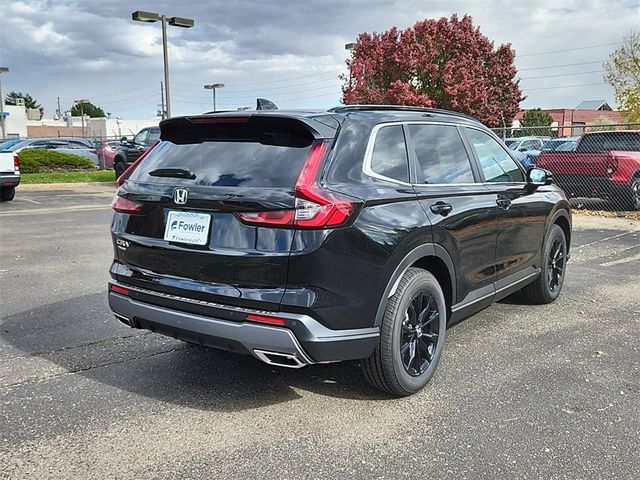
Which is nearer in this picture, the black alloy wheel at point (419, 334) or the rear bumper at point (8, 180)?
the black alloy wheel at point (419, 334)

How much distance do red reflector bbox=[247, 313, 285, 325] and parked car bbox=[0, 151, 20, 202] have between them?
13438mm

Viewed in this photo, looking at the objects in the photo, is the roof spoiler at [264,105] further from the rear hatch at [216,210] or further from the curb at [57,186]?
the curb at [57,186]

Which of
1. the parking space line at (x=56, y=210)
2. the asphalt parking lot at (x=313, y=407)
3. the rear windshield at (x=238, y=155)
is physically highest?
the rear windshield at (x=238, y=155)

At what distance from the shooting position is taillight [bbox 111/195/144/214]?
3757 millimetres

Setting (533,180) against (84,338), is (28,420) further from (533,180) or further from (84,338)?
(533,180)

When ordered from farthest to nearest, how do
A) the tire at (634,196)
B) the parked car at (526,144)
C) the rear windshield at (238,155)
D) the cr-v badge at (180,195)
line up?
the parked car at (526,144), the tire at (634,196), the cr-v badge at (180,195), the rear windshield at (238,155)

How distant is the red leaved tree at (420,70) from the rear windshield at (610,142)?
743 centimetres

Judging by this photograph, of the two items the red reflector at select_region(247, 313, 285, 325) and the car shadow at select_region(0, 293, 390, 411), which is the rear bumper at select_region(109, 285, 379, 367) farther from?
the car shadow at select_region(0, 293, 390, 411)

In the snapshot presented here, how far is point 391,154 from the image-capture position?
3.82m

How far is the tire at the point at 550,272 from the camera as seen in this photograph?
5.75 meters

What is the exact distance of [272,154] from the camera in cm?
343

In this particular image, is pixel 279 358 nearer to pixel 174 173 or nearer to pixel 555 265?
pixel 174 173

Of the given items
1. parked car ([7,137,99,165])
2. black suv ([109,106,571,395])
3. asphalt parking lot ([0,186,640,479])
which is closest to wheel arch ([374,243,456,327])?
black suv ([109,106,571,395])

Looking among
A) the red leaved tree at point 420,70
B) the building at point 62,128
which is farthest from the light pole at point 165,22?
the building at point 62,128
